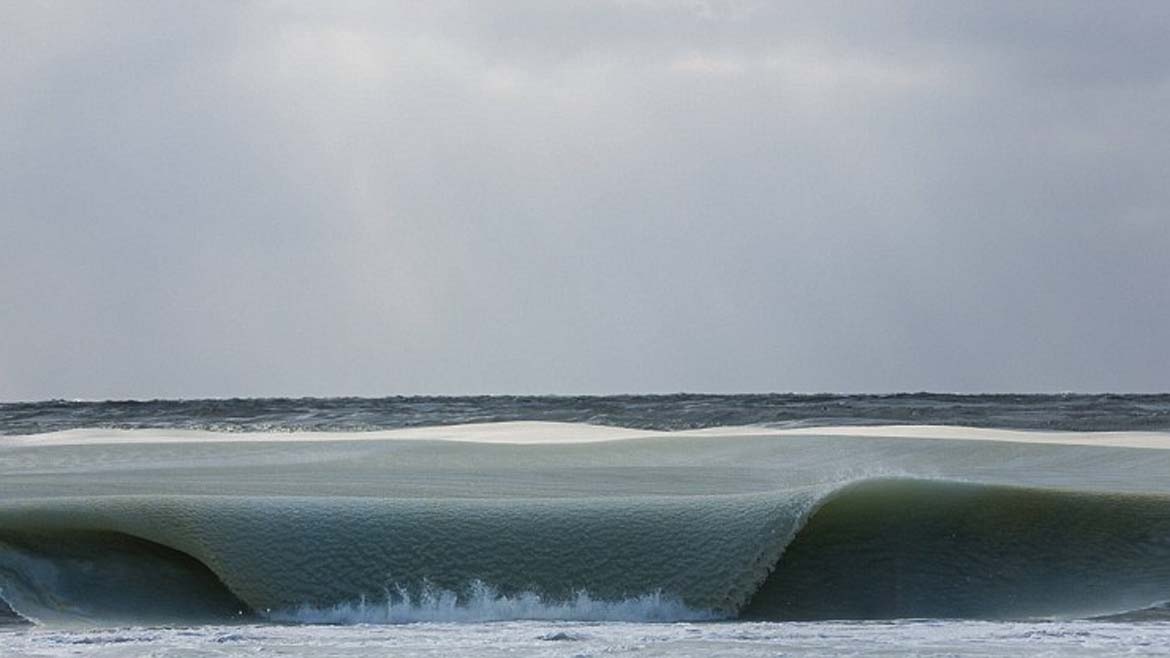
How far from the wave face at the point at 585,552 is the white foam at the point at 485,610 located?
0.01 metres

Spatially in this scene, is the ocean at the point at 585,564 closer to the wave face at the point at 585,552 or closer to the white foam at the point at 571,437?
the wave face at the point at 585,552

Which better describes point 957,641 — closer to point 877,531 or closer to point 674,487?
point 877,531

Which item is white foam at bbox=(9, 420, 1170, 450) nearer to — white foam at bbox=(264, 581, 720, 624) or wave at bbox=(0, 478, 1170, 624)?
wave at bbox=(0, 478, 1170, 624)

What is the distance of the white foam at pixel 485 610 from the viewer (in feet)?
34.6

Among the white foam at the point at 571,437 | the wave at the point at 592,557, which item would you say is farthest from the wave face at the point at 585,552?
the white foam at the point at 571,437

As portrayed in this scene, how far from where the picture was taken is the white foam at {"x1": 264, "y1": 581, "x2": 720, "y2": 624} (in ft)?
34.6

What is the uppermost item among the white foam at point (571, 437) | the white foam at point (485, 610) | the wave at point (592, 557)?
the white foam at point (571, 437)

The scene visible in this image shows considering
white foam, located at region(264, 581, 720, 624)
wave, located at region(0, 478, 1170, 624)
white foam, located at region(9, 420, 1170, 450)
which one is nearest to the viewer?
white foam, located at region(264, 581, 720, 624)

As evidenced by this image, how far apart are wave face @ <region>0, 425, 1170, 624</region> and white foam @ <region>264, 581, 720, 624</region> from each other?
0.05 feet

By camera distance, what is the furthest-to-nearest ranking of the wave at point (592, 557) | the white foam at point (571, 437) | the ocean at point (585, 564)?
1. the white foam at point (571, 437)
2. the wave at point (592, 557)
3. the ocean at point (585, 564)

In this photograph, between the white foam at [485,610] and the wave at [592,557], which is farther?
the wave at [592,557]

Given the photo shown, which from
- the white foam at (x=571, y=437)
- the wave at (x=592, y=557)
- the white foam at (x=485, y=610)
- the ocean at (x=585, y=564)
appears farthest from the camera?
the white foam at (x=571, y=437)

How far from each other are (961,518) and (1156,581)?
Result: 4.53ft

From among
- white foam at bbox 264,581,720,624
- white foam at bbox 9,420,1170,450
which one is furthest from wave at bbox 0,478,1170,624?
white foam at bbox 9,420,1170,450
